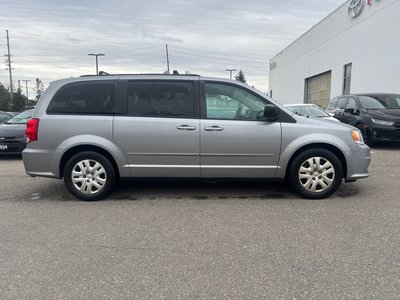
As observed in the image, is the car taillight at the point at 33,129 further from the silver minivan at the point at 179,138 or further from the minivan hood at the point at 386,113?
the minivan hood at the point at 386,113

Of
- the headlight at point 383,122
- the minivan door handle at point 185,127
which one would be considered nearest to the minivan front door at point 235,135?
the minivan door handle at point 185,127

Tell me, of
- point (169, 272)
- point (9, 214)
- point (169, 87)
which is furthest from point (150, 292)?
point (169, 87)

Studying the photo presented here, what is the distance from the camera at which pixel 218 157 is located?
5.55m

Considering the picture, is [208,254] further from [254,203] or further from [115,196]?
[115,196]

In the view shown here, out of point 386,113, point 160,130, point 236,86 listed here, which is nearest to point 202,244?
point 160,130

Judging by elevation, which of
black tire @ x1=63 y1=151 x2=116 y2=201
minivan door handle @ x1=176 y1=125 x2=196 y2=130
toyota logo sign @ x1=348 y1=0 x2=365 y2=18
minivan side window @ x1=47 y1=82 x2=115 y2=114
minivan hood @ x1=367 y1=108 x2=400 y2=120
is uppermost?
toyota logo sign @ x1=348 y1=0 x2=365 y2=18

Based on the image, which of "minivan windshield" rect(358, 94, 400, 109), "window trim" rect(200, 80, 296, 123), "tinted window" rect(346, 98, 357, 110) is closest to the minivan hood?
"minivan windshield" rect(358, 94, 400, 109)

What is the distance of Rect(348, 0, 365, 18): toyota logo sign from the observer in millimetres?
22703

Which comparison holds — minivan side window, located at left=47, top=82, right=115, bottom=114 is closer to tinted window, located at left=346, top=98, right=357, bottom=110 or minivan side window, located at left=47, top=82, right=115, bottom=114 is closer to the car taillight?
the car taillight

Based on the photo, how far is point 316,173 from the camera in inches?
219

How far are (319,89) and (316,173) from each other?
28212mm

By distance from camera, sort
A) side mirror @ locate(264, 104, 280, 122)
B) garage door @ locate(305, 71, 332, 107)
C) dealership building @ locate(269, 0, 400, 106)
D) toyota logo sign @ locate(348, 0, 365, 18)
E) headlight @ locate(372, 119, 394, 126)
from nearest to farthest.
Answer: side mirror @ locate(264, 104, 280, 122) < headlight @ locate(372, 119, 394, 126) < dealership building @ locate(269, 0, 400, 106) < toyota logo sign @ locate(348, 0, 365, 18) < garage door @ locate(305, 71, 332, 107)

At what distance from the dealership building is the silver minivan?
15127mm

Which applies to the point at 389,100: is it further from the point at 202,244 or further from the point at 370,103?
the point at 202,244
